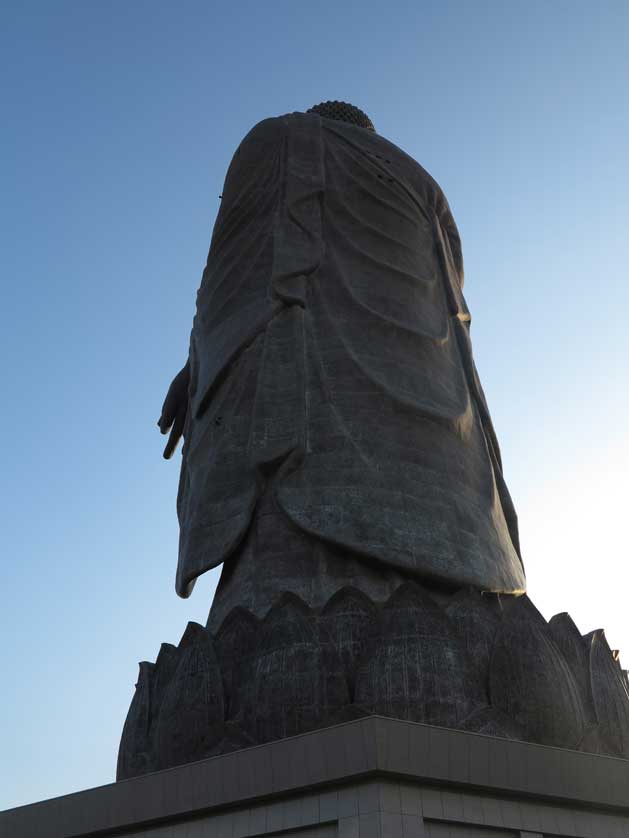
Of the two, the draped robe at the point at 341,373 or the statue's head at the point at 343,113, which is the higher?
the statue's head at the point at 343,113

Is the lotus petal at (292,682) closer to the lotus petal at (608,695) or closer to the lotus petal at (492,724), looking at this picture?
the lotus petal at (492,724)

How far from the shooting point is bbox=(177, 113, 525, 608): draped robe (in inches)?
383

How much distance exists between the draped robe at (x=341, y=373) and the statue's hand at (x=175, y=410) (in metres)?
0.52

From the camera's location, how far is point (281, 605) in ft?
27.6

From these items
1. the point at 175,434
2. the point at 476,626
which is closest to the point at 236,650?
the point at 476,626

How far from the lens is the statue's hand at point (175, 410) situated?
12570mm

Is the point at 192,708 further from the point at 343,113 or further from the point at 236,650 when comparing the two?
the point at 343,113

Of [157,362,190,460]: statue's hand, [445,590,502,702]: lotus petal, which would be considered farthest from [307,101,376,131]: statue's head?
[445,590,502,702]: lotus petal

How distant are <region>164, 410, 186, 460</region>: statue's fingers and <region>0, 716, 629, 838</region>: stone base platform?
5.71m

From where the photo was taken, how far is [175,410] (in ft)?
41.8

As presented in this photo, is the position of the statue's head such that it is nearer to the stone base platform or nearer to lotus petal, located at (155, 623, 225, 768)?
lotus petal, located at (155, 623, 225, 768)

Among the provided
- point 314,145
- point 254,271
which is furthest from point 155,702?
point 314,145

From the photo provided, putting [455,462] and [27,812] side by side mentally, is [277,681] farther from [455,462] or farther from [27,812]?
[455,462]

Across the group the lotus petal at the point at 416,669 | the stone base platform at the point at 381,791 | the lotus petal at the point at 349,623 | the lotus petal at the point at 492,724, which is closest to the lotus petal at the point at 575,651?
the lotus petal at the point at 492,724
